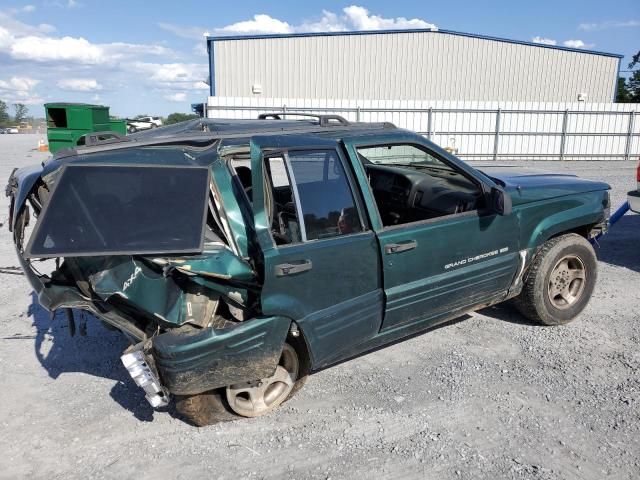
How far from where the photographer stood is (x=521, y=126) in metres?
19.6

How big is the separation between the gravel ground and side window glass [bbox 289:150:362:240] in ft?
3.79

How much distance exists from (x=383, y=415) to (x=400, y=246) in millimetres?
1057

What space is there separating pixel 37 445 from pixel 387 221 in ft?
9.20

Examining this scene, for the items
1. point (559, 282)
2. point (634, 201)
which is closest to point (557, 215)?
point (559, 282)

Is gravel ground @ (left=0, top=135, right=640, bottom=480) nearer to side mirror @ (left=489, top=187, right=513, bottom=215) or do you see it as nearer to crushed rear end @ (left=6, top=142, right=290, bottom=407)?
crushed rear end @ (left=6, top=142, right=290, bottom=407)

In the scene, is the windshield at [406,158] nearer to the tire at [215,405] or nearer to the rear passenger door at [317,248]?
the rear passenger door at [317,248]

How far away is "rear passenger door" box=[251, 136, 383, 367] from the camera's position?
2.86 metres

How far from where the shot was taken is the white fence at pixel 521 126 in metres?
19.2

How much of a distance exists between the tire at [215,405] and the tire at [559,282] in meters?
2.10

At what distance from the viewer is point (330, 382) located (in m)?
3.63

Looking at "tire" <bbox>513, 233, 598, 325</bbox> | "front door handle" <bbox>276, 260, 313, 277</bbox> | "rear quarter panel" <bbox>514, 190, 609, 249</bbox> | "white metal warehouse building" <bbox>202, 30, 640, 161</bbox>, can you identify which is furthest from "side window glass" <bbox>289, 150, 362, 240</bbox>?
"white metal warehouse building" <bbox>202, 30, 640, 161</bbox>

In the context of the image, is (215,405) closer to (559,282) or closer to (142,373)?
(142,373)

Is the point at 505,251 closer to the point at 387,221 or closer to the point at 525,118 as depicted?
the point at 387,221

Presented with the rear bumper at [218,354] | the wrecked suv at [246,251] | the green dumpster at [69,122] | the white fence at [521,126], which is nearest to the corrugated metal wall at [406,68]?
the white fence at [521,126]
